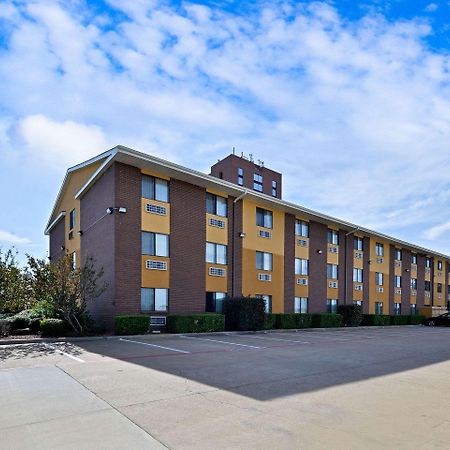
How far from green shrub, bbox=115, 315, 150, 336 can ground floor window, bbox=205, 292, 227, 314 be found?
4.65 meters

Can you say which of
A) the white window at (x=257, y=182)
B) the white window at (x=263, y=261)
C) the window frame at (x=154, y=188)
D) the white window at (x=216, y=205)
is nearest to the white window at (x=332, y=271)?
the white window at (x=263, y=261)

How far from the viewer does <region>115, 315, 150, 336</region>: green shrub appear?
1656cm

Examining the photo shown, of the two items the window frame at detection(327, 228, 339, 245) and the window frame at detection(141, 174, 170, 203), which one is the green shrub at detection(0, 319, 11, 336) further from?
the window frame at detection(327, 228, 339, 245)

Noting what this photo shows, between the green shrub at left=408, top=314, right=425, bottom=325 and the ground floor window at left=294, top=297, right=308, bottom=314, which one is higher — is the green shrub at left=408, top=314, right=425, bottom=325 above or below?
below

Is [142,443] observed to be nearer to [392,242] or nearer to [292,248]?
[292,248]

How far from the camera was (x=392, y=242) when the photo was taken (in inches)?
1508

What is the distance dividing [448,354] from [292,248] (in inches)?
555

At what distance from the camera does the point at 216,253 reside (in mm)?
22203

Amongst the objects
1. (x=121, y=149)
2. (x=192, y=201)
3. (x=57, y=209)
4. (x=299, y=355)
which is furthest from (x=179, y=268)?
(x=57, y=209)

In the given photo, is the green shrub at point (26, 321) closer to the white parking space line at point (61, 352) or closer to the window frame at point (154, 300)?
the window frame at point (154, 300)

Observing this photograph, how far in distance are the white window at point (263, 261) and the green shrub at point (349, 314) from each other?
805cm

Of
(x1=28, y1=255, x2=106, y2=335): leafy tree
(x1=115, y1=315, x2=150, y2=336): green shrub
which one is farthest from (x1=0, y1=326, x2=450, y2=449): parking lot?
(x1=115, y1=315, x2=150, y2=336): green shrub

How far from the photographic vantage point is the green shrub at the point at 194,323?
18281mm

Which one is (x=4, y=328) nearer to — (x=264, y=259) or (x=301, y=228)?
(x=264, y=259)
